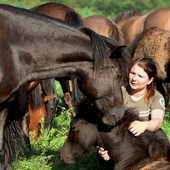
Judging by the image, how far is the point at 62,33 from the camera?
4578 millimetres

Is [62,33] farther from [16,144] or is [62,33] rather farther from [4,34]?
[16,144]

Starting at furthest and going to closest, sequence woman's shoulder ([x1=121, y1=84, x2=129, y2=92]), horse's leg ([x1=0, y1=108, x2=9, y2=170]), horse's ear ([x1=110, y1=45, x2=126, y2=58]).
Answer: horse's leg ([x1=0, y1=108, x2=9, y2=170]), woman's shoulder ([x1=121, y1=84, x2=129, y2=92]), horse's ear ([x1=110, y1=45, x2=126, y2=58])

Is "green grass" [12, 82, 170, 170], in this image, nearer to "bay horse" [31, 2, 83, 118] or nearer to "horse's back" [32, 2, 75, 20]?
"bay horse" [31, 2, 83, 118]

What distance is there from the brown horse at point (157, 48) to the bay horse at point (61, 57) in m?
3.67

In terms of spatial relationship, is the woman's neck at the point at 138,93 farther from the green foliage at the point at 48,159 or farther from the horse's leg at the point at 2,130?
the horse's leg at the point at 2,130

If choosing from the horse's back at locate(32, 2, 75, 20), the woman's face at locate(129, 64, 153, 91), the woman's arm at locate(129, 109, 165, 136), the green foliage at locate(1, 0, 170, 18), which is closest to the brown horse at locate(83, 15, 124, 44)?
the horse's back at locate(32, 2, 75, 20)

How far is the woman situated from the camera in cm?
443

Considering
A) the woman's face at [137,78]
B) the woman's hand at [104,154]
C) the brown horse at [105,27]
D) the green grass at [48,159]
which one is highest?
the woman's face at [137,78]

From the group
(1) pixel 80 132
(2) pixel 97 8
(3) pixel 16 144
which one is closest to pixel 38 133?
(3) pixel 16 144

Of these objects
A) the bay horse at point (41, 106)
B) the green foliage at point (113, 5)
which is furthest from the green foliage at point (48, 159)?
the green foliage at point (113, 5)

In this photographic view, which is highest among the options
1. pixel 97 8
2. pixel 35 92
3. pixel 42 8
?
pixel 42 8

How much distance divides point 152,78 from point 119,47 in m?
0.40

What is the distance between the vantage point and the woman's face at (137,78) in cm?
445

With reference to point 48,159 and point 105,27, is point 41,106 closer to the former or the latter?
point 48,159
